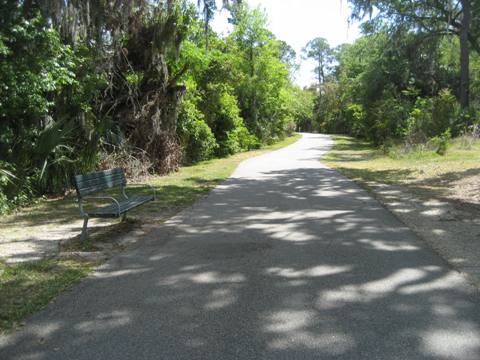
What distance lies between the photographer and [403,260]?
5637 millimetres

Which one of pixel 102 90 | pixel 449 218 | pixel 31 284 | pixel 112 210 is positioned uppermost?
pixel 102 90

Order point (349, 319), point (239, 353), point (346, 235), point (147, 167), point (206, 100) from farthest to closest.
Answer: point (206, 100), point (147, 167), point (346, 235), point (349, 319), point (239, 353)

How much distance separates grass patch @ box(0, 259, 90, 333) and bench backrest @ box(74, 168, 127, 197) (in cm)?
130

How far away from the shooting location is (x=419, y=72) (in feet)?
112

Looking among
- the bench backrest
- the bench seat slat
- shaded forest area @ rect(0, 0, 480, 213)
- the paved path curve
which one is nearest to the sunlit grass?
shaded forest area @ rect(0, 0, 480, 213)

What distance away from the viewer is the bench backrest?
6784mm

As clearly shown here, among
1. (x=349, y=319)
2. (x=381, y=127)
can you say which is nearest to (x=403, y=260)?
(x=349, y=319)

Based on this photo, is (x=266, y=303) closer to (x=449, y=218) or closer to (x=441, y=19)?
(x=449, y=218)

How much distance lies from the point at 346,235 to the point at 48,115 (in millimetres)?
8058

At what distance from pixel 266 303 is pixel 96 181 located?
4199mm

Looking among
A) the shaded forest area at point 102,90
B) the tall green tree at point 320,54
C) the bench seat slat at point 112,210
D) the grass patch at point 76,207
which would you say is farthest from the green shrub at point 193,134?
the tall green tree at point 320,54

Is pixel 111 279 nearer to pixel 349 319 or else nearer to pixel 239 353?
pixel 239 353

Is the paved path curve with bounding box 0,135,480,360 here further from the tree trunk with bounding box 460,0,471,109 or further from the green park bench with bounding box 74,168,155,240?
the tree trunk with bounding box 460,0,471,109

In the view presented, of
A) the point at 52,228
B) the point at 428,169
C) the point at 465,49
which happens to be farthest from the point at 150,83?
the point at 465,49
